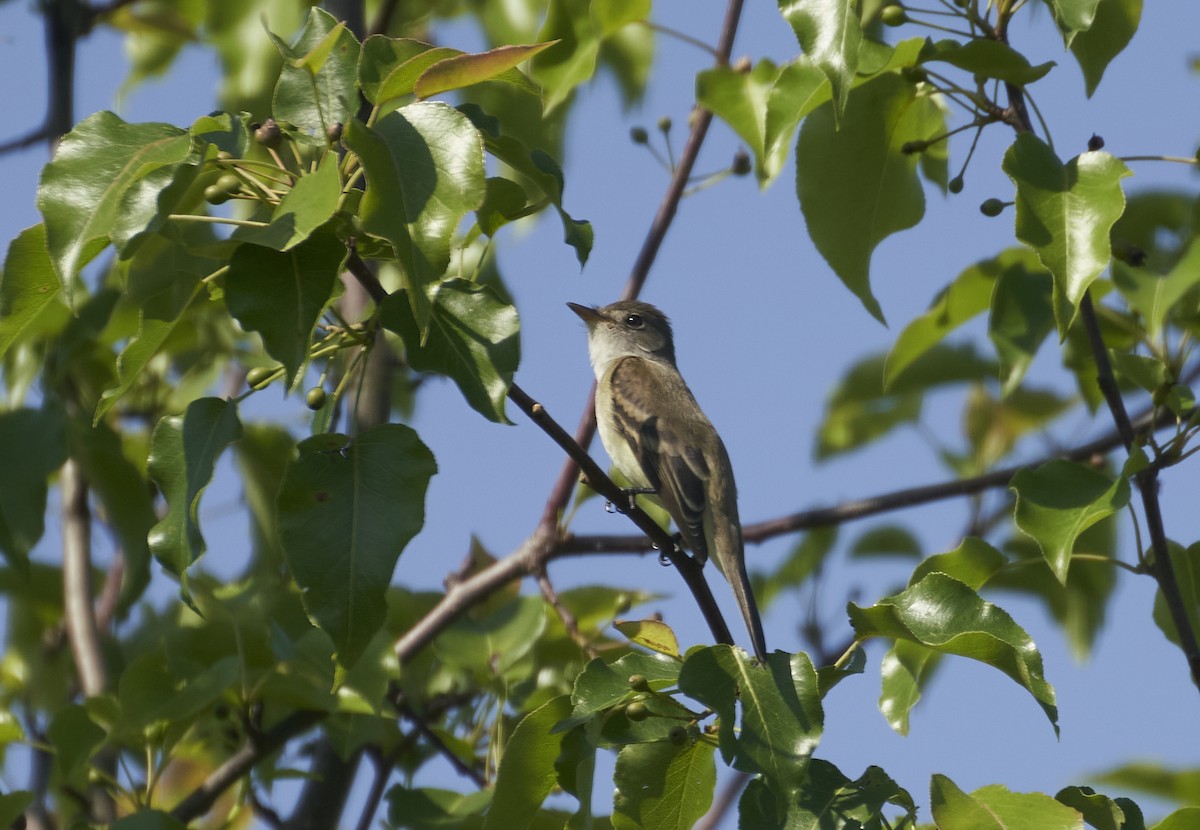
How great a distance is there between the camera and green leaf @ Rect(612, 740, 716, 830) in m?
3.08

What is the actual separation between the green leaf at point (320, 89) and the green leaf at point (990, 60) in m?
1.51

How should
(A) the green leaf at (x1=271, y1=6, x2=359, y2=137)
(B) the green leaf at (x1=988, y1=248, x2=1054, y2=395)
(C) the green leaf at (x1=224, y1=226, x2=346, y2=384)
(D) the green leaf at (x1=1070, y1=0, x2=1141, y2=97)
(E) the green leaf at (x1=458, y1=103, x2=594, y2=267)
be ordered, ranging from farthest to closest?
(B) the green leaf at (x1=988, y1=248, x2=1054, y2=395) → (D) the green leaf at (x1=1070, y1=0, x2=1141, y2=97) → (E) the green leaf at (x1=458, y1=103, x2=594, y2=267) → (A) the green leaf at (x1=271, y1=6, x2=359, y2=137) → (C) the green leaf at (x1=224, y1=226, x2=346, y2=384)

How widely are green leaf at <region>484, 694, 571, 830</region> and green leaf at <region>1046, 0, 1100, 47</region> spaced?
76.4 inches

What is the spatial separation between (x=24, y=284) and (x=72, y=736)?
171 cm

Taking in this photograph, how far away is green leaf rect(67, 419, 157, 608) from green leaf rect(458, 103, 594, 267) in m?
2.19

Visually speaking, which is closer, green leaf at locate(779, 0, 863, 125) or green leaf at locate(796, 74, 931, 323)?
green leaf at locate(779, 0, 863, 125)

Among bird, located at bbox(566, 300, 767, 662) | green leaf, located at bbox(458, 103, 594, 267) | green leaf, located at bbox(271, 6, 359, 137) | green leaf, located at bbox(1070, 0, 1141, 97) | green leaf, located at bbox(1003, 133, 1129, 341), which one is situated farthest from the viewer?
bird, located at bbox(566, 300, 767, 662)

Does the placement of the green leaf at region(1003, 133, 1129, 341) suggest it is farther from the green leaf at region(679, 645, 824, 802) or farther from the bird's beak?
the bird's beak

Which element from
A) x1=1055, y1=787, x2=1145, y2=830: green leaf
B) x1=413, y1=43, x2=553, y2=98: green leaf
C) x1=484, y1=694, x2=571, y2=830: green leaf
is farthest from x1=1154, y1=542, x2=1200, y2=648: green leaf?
x1=413, y1=43, x2=553, y2=98: green leaf

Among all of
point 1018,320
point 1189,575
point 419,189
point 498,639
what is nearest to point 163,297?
point 419,189

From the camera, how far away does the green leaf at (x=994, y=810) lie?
2912 mm

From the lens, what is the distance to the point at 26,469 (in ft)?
13.9

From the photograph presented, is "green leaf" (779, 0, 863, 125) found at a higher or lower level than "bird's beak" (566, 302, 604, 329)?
higher

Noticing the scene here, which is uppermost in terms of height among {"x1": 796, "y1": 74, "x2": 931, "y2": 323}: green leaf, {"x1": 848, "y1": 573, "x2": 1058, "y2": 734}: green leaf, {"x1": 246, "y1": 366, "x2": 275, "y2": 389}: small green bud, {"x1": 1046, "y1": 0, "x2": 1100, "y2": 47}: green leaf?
{"x1": 1046, "y1": 0, "x2": 1100, "y2": 47}: green leaf
